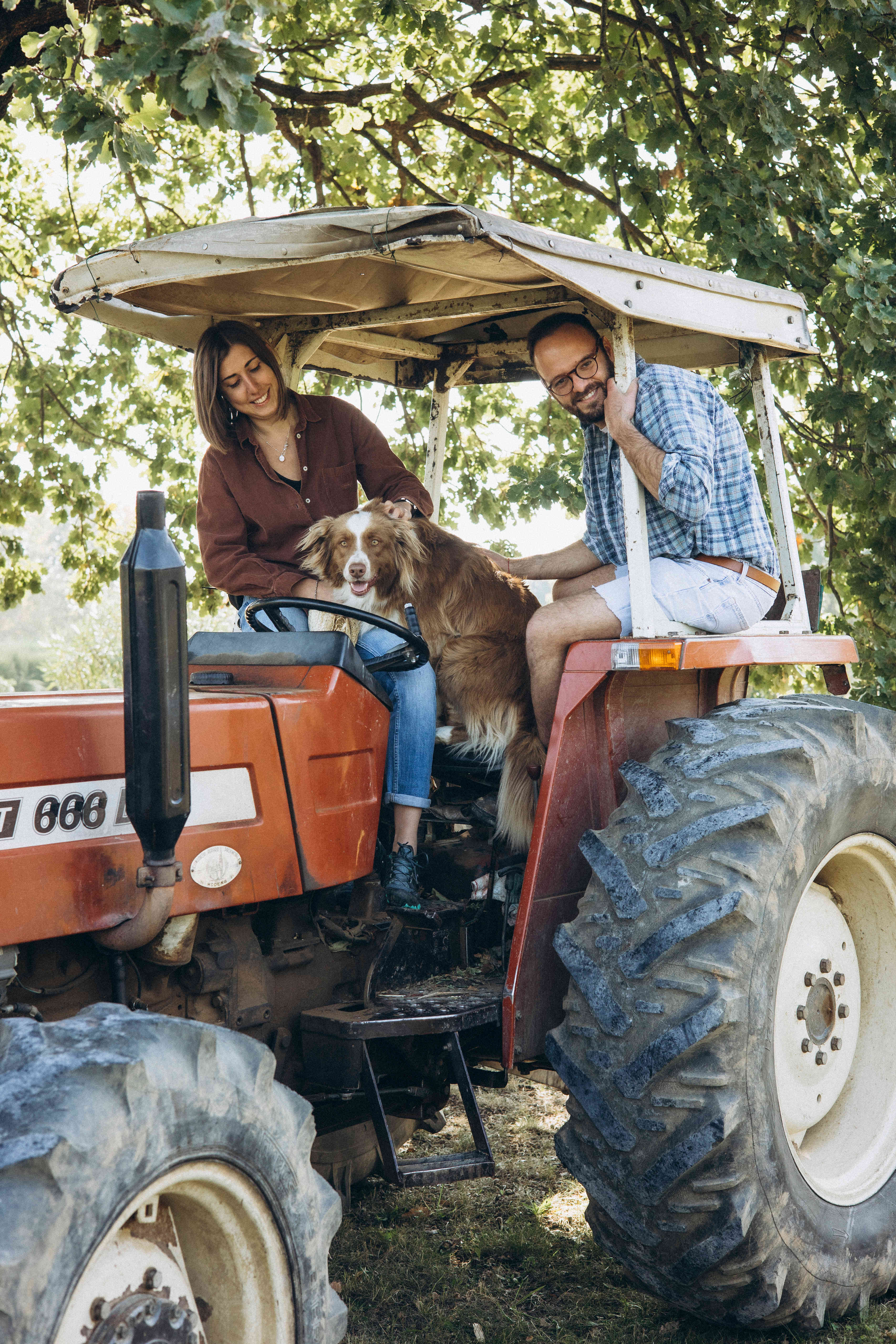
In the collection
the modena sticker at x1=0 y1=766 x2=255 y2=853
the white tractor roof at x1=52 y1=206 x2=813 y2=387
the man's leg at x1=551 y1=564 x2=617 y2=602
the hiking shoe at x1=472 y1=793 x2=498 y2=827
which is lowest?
the hiking shoe at x1=472 y1=793 x2=498 y2=827

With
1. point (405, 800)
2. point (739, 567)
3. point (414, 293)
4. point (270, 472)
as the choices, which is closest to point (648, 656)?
point (739, 567)

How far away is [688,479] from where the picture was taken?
2.78 metres

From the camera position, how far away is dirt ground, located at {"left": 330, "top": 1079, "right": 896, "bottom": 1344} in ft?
8.50

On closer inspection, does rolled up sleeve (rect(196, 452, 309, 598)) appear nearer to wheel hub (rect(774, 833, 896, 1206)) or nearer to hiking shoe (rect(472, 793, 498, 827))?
hiking shoe (rect(472, 793, 498, 827))

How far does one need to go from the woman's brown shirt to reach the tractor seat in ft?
1.47

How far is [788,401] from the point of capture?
7.52m

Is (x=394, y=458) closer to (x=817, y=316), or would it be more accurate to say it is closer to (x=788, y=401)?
(x=817, y=316)

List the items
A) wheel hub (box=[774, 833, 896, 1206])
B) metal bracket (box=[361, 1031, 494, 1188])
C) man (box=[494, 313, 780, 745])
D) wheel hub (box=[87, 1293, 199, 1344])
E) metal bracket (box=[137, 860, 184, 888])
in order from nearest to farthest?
wheel hub (box=[87, 1293, 199, 1344]) < metal bracket (box=[137, 860, 184, 888]) < metal bracket (box=[361, 1031, 494, 1188]) < wheel hub (box=[774, 833, 896, 1206]) < man (box=[494, 313, 780, 745])

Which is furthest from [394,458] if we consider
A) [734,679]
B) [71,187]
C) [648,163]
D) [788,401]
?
[71,187]

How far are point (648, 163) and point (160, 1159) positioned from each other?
577 centimetres

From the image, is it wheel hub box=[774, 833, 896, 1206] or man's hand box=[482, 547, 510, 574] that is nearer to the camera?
wheel hub box=[774, 833, 896, 1206]

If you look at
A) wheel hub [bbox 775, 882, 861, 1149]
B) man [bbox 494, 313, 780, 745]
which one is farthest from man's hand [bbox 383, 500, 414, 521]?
wheel hub [bbox 775, 882, 861, 1149]

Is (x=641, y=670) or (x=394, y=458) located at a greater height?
(x=394, y=458)

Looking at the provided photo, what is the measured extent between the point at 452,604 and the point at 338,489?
56 cm
